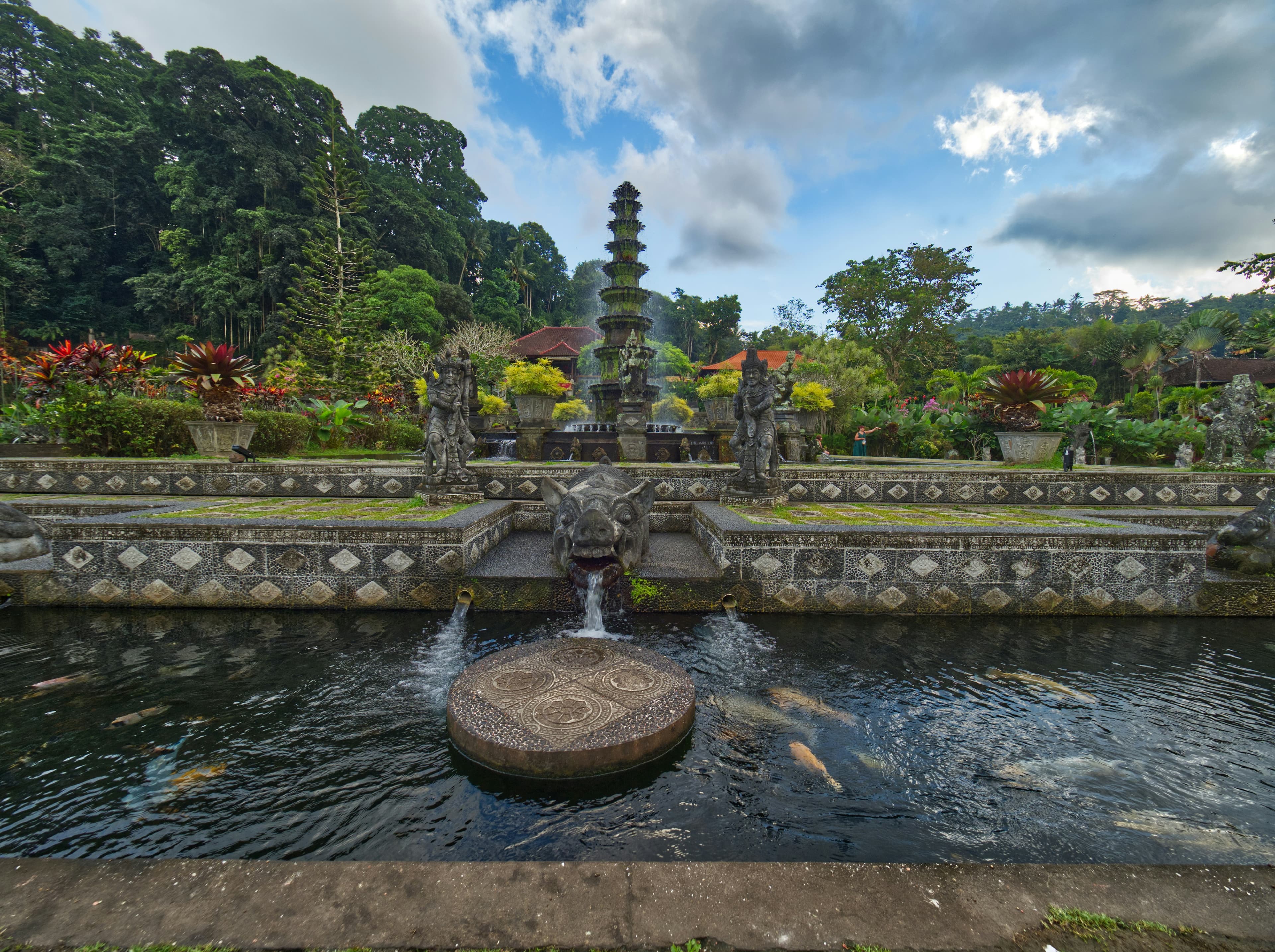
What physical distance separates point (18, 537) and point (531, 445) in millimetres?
Answer: 8809

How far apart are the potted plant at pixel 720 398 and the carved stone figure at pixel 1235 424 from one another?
31.1ft

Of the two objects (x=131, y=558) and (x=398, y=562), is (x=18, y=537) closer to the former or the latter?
(x=131, y=558)

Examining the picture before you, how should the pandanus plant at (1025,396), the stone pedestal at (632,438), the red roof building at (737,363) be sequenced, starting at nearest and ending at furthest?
the pandanus plant at (1025,396)
the stone pedestal at (632,438)
the red roof building at (737,363)

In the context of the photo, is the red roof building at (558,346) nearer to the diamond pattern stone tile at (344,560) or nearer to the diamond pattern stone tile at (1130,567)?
the diamond pattern stone tile at (344,560)

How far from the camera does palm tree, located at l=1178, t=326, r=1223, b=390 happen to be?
33219mm

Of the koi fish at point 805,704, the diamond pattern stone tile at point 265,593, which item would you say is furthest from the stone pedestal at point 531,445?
the koi fish at point 805,704

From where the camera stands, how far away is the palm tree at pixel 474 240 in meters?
52.0

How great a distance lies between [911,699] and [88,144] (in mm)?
59015

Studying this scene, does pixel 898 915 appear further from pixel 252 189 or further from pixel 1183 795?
pixel 252 189

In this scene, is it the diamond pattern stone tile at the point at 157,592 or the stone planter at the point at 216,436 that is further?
the stone planter at the point at 216,436

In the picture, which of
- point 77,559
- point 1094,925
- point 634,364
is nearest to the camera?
point 1094,925

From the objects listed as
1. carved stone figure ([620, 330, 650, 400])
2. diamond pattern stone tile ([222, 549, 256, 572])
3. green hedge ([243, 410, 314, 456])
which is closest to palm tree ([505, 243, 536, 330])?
carved stone figure ([620, 330, 650, 400])

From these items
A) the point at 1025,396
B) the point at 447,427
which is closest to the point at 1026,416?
the point at 1025,396

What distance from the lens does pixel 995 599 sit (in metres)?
5.18
